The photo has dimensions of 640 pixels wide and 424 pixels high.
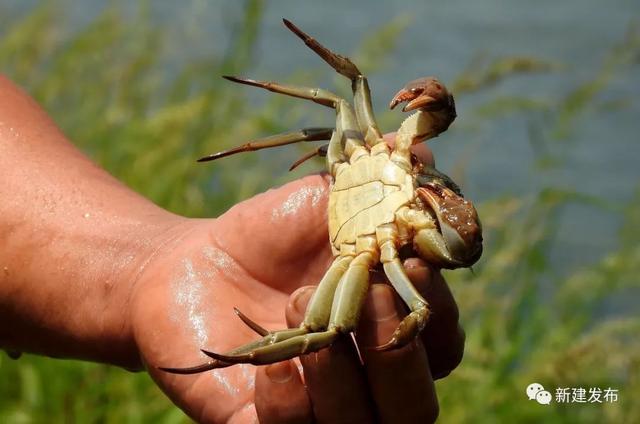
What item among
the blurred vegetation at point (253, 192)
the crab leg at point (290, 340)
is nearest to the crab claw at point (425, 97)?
the crab leg at point (290, 340)

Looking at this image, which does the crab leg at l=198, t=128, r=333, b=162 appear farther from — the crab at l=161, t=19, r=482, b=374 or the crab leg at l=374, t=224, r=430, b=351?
the crab leg at l=374, t=224, r=430, b=351

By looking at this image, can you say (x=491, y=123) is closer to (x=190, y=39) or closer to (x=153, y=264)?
(x=190, y=39)

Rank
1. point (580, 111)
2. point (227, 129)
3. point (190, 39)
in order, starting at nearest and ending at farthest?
point (580, 111) → point (227, 129) → point (190, 39)

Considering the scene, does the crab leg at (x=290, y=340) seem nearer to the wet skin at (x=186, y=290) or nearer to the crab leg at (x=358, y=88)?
the wet skin at (x=186, y=290)

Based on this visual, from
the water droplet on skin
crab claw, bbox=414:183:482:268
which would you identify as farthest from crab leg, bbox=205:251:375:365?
the water droplet on skin

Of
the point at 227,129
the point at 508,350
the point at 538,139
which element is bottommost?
the point at 508,350

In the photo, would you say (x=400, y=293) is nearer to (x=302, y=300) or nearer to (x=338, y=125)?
(x=302, y=300)

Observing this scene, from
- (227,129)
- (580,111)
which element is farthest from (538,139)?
(227,129)
